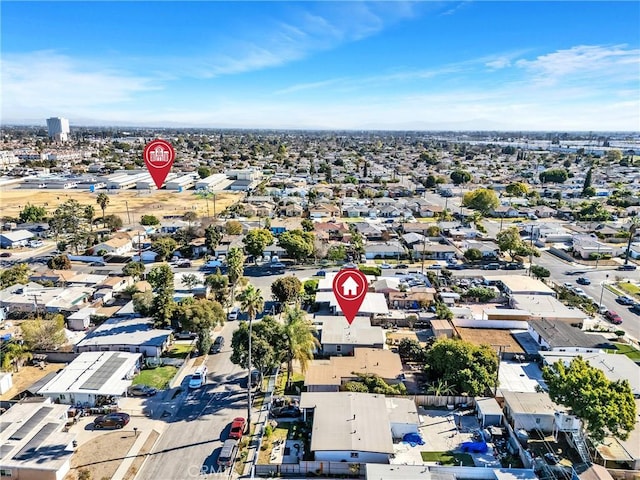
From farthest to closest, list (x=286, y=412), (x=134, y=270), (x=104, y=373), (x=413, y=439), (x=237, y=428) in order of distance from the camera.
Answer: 1. (x=134, y=270)
2. (x=104, y=373)
3. (x=286, y=412)
4. (x=237, y=428)
5. (x=413, y=439)

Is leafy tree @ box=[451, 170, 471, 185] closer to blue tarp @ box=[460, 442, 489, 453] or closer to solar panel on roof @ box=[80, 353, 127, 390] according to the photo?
blue tarp @ box=[460, 442, 489, 453]

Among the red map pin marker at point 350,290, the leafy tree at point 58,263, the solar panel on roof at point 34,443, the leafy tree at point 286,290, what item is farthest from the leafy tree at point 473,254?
the leafy tree at point 58,263

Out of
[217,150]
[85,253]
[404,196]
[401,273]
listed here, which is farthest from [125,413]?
[217,150]

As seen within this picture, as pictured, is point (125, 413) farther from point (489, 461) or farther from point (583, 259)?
point (583, 259)

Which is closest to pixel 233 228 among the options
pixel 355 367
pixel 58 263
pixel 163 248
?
pixel 163 248

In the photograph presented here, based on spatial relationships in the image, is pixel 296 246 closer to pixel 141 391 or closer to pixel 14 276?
pixel 141 391

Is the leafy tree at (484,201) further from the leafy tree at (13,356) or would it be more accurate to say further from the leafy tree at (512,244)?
the leafy tree at (13,356)
